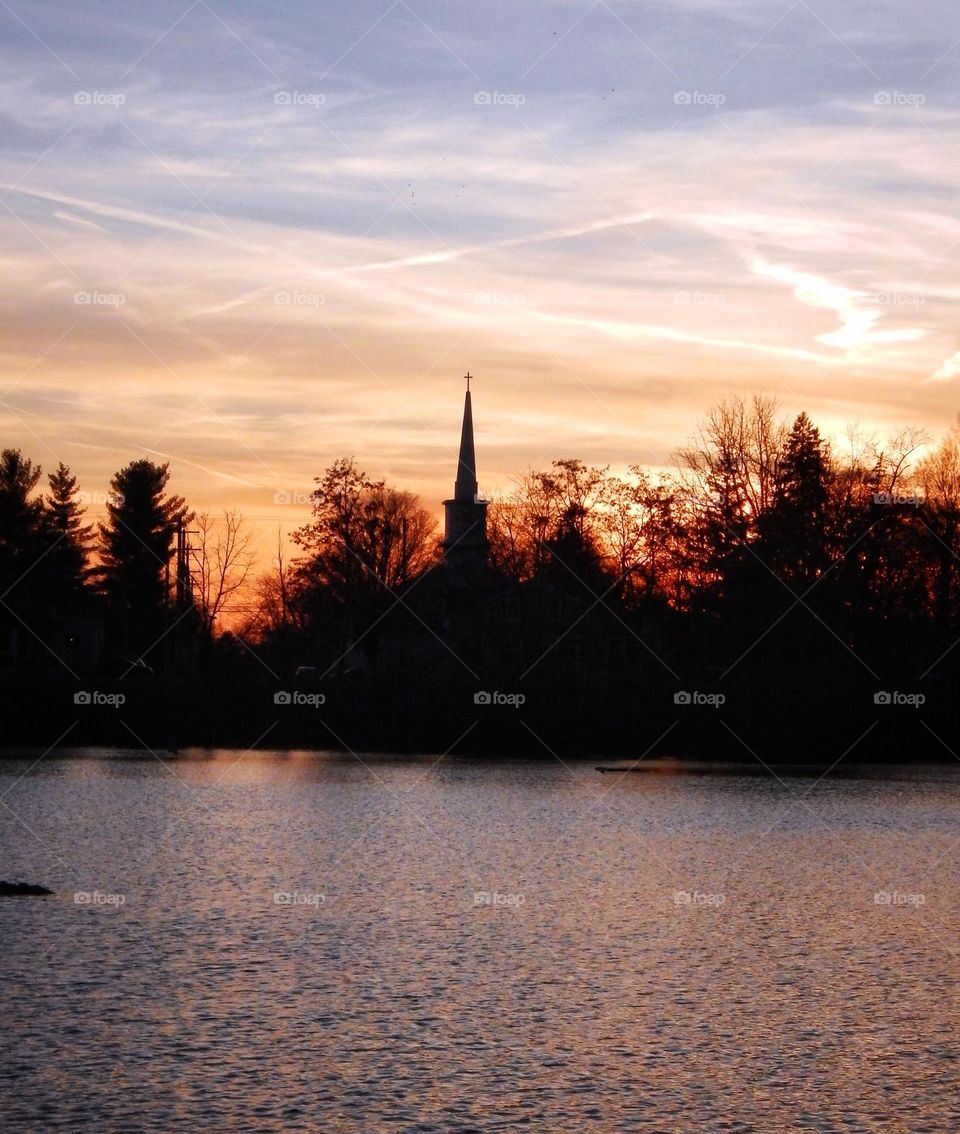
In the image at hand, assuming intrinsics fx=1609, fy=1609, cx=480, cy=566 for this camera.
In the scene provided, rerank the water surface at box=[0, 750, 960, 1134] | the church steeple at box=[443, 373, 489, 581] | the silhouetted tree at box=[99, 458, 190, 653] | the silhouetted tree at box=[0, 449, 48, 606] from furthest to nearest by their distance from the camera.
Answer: the church steeple at box=[443, 373, 489, 581] → the silhouetted tree at box=[99, 458, 190, 653] → the silhouetted tree at box=[0, 449, 48, 606] → the water surface at box=[0, 750, 960, 1134]

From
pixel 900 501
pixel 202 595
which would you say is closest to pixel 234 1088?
pixel 900 501

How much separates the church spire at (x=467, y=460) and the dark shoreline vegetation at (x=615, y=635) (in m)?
32.1

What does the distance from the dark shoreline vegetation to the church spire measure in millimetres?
32061

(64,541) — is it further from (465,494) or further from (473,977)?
(473,977)

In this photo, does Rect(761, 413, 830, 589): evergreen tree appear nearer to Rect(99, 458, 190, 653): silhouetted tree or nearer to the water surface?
the water surface

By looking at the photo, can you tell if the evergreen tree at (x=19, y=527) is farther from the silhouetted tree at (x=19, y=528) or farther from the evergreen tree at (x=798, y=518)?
the evergreen tree at (x=798, y=518)

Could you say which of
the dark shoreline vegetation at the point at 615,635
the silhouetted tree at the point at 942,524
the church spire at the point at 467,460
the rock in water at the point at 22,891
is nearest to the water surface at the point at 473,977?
the rock in water at the point at 22,891

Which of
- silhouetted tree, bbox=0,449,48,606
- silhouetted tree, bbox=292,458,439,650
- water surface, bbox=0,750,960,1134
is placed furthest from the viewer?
silhouetted tree, bbox=0,449,48,606

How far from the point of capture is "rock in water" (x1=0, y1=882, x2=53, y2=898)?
19.3 metres

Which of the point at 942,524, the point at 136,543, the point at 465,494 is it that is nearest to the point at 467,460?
the point at 465,494

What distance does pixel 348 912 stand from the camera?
735 inches

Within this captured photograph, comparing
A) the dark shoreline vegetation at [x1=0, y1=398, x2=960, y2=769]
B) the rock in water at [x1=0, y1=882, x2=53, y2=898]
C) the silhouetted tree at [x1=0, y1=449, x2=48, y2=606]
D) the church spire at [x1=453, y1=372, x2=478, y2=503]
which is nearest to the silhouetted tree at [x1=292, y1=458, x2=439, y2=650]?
the dark shoreline vegetation at [x1=0, y1=398, x2=960, y2=769]

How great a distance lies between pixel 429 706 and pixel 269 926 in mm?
45919

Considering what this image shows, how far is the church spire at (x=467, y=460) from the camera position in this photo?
394 feet
